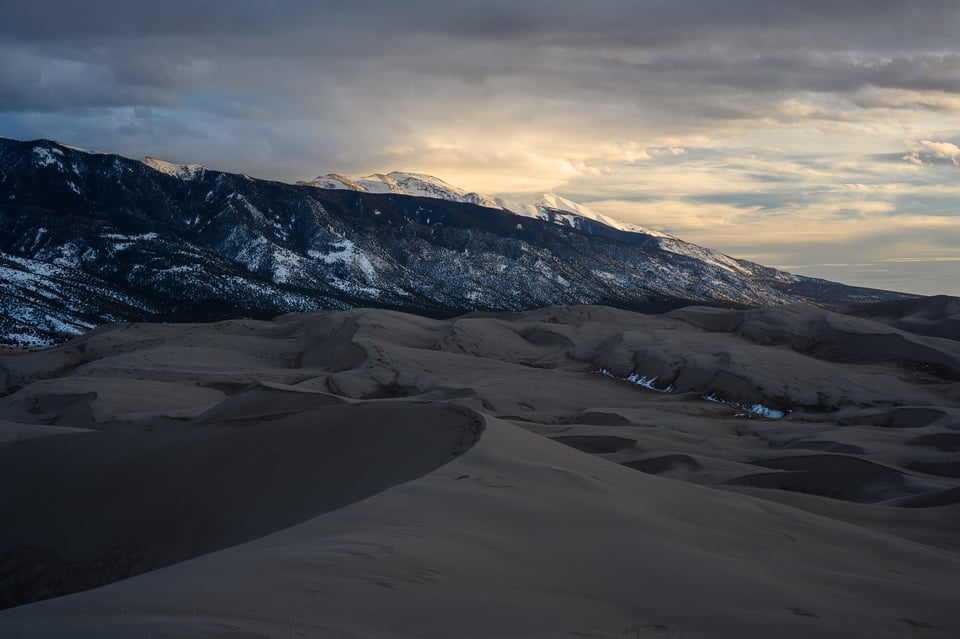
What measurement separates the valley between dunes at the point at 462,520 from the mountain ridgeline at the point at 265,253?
248 feet

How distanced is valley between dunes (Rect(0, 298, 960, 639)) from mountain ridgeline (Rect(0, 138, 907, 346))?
7545cm

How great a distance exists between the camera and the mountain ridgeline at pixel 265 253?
335ft

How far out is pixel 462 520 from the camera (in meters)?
7.04

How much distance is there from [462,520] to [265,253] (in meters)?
134

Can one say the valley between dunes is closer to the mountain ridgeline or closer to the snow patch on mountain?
the mountain ridgeline

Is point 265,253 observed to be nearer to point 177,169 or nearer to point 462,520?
point 177,169

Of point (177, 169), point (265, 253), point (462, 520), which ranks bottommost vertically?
point (462, 520)

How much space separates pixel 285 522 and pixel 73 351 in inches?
1391

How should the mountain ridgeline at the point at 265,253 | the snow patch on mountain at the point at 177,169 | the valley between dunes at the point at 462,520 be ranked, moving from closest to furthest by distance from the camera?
the valley between dunes at the point at 462,520 < the mountain ridgeline at the point at 265,253 < the snow patch on mountain at the point at 177,169

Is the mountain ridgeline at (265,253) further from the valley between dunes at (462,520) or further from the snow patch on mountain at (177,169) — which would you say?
the valley between dunes at (462,520)

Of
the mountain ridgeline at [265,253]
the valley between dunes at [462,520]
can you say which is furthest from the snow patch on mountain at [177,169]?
the valley between dunes at [462,520]

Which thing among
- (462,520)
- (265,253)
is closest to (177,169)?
(265,253)

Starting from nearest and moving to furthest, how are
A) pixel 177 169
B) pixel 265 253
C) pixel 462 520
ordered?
pixel 462 520, pixel 265 253, pixel 177 169

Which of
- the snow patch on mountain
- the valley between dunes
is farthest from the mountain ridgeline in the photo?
the valley between dunes
